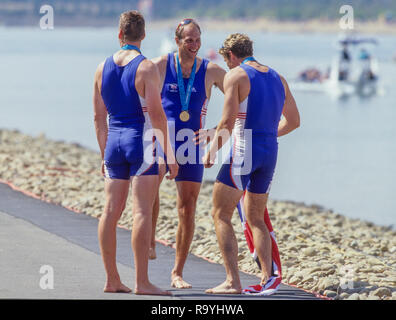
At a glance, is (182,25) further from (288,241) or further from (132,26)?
(288,241)

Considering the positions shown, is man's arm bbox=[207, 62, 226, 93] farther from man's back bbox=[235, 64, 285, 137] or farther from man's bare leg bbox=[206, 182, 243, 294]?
man's bare leg bbox=[206, 182, 243, 294]

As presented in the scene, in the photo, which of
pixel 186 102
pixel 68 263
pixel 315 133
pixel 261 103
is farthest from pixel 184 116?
pixel 315 133

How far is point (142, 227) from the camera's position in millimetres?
7008

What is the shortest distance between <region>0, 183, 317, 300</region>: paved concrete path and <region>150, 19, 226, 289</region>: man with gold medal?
22.1 inches

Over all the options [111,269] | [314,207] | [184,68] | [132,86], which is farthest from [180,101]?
[314,207]

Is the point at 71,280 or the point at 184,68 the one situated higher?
the point at 184,68

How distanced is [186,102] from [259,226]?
1.09 meters

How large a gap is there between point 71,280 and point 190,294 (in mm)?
940

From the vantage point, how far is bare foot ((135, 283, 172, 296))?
7020mm

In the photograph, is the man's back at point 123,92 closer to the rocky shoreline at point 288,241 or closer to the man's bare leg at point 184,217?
the man's bare leg at point 184,217

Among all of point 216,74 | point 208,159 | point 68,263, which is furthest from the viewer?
point 68,263

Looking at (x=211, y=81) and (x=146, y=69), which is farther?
(x=211, y=81)
